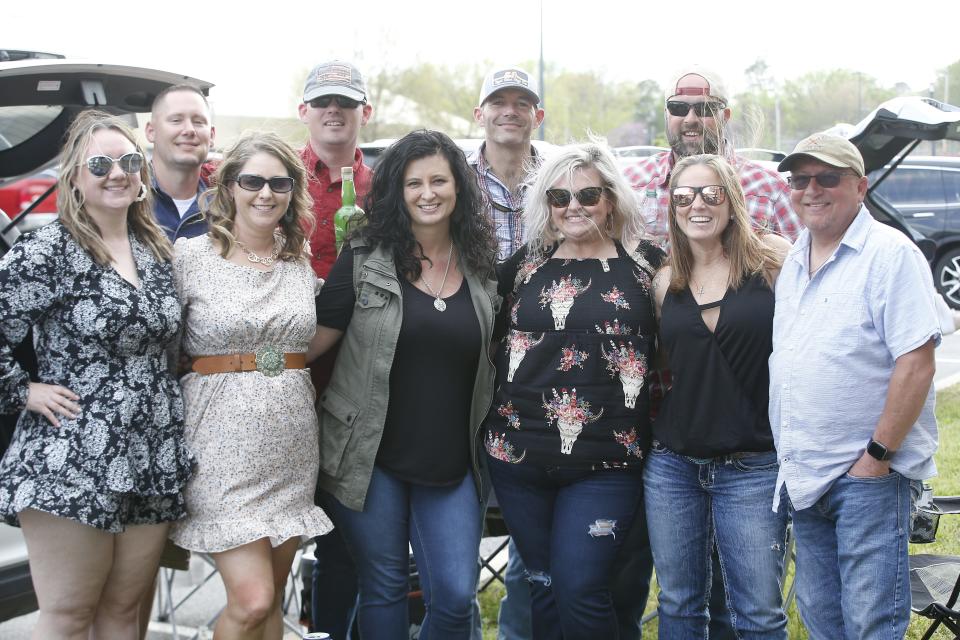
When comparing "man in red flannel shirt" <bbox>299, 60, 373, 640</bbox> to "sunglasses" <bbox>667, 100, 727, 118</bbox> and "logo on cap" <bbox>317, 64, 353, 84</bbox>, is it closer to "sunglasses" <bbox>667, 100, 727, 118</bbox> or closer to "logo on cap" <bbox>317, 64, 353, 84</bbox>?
"logo on cap" <bbox>317, 64, 353, 84</bbox>

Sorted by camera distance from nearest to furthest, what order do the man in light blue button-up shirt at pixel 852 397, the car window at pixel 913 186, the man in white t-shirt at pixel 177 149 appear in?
the man in light blue button-up shirt at pixel 852 397, the man in white t-shirt at pixel 177 149, the car window at pixel 913 186

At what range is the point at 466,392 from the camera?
3152 mm

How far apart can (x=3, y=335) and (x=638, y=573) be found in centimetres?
224

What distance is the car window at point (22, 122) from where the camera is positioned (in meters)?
3.69

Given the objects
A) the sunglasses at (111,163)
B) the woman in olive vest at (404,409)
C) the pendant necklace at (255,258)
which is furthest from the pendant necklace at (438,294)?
the sunglasses at (111,163)

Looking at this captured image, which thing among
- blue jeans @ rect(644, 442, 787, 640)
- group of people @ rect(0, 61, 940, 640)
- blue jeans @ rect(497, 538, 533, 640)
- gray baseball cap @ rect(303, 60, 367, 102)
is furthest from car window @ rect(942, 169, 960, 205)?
blue jeans @ rect(644, 442, 787, 640)

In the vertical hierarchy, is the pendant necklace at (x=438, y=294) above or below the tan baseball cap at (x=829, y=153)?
below

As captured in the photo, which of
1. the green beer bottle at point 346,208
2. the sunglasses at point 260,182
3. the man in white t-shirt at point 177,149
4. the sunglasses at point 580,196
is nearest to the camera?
the sunglasses at point 260,182

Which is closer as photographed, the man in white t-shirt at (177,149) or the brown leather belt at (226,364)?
the brown leather belt at (226,364)

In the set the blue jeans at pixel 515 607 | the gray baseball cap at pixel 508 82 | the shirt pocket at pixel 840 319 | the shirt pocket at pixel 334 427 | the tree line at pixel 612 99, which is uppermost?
the tree line at pixel 612 99

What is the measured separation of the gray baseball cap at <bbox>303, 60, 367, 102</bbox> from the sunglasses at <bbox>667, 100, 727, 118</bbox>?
1.37 meters

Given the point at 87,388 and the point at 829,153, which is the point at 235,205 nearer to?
the point at 87,388

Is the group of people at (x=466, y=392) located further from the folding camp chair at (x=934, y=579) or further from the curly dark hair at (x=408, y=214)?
the folding camp chair at (x=934, y=579)

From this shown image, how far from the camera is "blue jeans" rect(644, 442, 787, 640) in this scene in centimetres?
286
